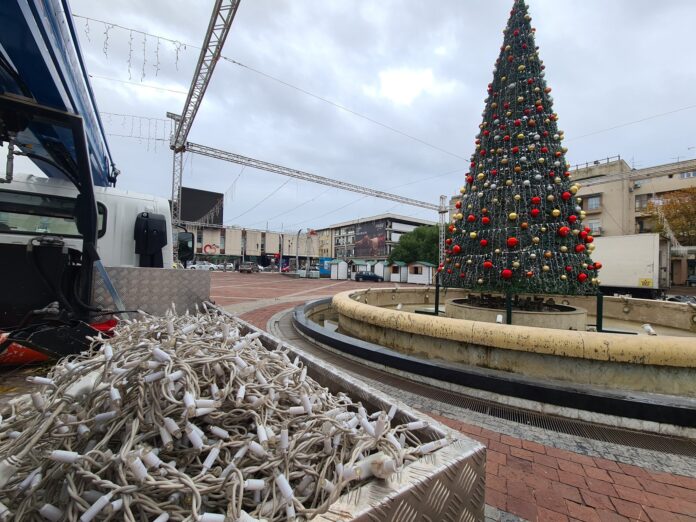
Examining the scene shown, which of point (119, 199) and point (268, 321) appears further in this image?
point (268, 321)

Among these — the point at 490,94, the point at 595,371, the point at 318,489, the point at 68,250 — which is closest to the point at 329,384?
the point at 318,489

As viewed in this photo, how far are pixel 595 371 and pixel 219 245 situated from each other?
6100cm

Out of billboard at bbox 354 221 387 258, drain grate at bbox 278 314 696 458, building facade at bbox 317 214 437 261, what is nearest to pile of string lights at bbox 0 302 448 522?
drain grate at bbox 278 314 696 458

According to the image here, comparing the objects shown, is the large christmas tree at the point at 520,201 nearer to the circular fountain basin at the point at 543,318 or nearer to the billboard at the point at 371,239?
the circular fountain basin at the point at 543,318

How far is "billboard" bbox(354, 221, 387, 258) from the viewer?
57.7 metres

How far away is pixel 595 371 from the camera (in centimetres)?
291

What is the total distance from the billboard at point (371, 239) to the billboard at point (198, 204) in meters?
26.4

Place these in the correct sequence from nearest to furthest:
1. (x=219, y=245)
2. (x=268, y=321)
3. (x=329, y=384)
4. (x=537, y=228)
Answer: (x=329, y=384) → (x=537, y=228) → (x=268, y=321) → (x=219, y=245)

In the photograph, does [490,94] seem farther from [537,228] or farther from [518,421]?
[518,421]

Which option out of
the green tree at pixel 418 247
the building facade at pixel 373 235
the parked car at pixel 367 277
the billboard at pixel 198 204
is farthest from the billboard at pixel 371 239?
the billboard at pixel 198 204

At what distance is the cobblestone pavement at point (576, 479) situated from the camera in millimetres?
1647

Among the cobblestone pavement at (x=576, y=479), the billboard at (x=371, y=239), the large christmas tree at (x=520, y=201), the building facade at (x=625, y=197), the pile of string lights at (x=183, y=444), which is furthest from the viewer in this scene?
the billboard at (x=371, y=239)

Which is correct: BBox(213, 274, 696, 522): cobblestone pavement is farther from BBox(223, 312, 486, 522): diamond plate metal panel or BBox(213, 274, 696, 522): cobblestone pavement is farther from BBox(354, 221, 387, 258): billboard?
BBox(354, 221, 387, 258): billboard

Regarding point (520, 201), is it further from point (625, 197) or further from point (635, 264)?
point (625, 197)
